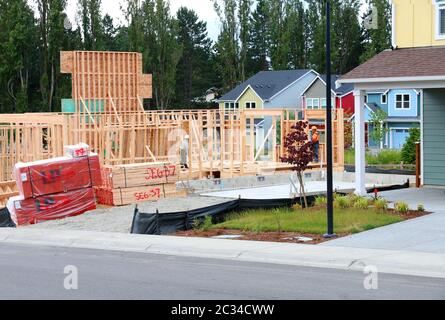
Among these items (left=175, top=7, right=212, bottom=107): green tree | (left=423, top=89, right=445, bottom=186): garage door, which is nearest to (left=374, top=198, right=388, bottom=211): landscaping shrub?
(left=423, top=89, right=445, bottom=186): garage door

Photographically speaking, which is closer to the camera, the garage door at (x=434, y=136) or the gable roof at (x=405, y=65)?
the gable roof at (x=405, y=65)

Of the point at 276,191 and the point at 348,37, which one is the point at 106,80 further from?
the point at 348,37

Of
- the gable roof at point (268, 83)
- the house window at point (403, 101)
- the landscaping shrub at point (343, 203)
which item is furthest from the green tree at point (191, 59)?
the landscaping shrub at point (343, 203)

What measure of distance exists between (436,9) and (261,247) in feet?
37.4

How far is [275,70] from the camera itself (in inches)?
3243

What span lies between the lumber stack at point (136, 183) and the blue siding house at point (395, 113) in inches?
1719

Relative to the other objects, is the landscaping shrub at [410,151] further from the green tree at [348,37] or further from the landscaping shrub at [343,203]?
the green tree at [348,37]

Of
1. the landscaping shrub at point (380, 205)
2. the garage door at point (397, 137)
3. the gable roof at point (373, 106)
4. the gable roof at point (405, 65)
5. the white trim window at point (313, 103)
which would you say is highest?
the white trim window at point (313, 103)

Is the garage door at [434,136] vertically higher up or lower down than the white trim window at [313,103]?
lower down

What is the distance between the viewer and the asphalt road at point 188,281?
11.3 meters

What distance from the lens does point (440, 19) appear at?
2358 cm

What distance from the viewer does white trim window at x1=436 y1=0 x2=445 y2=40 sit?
23.5 metres

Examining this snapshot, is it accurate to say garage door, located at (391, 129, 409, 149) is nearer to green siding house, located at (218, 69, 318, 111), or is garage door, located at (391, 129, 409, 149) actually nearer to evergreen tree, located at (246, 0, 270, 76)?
green siding house, located at (218, 69, 318, 111)

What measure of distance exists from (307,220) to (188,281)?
250 inches
